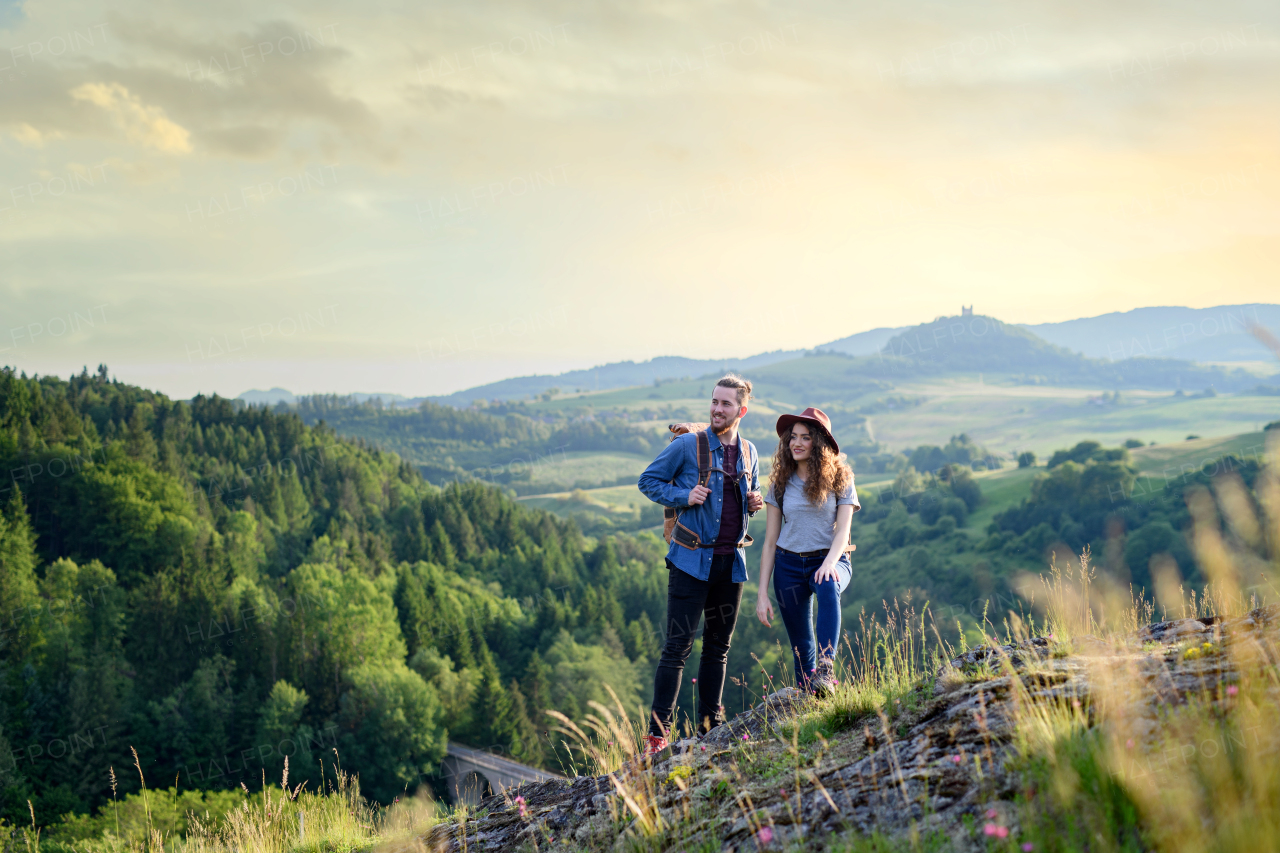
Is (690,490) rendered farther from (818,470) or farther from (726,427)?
(818,470)

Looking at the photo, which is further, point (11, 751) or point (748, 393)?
point (11, 751)

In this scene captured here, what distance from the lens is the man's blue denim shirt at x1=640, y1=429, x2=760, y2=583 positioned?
5066 millimetres

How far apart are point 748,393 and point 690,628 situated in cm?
170

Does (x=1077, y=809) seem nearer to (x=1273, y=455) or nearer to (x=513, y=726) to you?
(x=1273, y=455)

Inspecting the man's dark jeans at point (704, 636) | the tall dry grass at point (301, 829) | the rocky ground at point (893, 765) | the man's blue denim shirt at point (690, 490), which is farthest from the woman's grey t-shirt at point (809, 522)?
the tall dry grass at point (301, 829)

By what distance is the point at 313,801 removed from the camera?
18.4ft

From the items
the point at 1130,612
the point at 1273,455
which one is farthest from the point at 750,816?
the point at 1130,612

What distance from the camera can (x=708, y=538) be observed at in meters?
5.09

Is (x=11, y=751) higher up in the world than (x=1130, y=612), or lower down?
lower down

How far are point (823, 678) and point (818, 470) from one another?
4.41 ft

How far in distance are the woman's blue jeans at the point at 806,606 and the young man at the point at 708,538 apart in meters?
0.33

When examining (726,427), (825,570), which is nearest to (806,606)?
(825,570)

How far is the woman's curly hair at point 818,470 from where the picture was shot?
4980 mm

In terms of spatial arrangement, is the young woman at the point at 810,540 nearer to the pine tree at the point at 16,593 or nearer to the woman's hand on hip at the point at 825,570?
the woman's hand on hip at the point at 825,570
